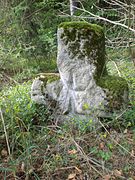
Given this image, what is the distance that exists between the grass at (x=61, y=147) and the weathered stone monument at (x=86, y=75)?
0.21 meters

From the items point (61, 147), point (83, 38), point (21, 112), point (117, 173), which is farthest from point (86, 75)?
point (117, 173)

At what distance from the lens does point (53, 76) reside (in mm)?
4277

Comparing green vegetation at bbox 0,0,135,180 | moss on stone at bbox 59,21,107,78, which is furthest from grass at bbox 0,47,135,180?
moss on stone at bbox 59,21,107,78

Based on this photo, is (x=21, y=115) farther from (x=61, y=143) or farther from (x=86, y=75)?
(x=86, y=75)

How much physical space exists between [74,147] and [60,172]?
381mm

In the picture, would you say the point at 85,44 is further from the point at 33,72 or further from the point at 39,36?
the point at 39,36

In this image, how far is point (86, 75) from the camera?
3.95 meters

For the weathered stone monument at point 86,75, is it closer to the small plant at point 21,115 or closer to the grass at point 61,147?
the grass at point 61,147

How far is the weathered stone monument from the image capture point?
12.7 ft

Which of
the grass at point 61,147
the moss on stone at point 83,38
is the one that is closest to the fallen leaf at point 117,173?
the grass at point 61,147

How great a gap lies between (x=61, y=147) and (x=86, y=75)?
1172 mm

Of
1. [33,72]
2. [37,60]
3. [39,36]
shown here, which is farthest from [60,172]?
[39,36]

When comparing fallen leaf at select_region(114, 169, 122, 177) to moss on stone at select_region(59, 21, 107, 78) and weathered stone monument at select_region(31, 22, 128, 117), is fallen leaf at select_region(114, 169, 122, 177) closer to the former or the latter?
weathered stone monument at select_region(31, 22, 128, 117)

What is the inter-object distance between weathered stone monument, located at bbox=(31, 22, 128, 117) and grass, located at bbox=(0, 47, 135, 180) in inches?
8.3
